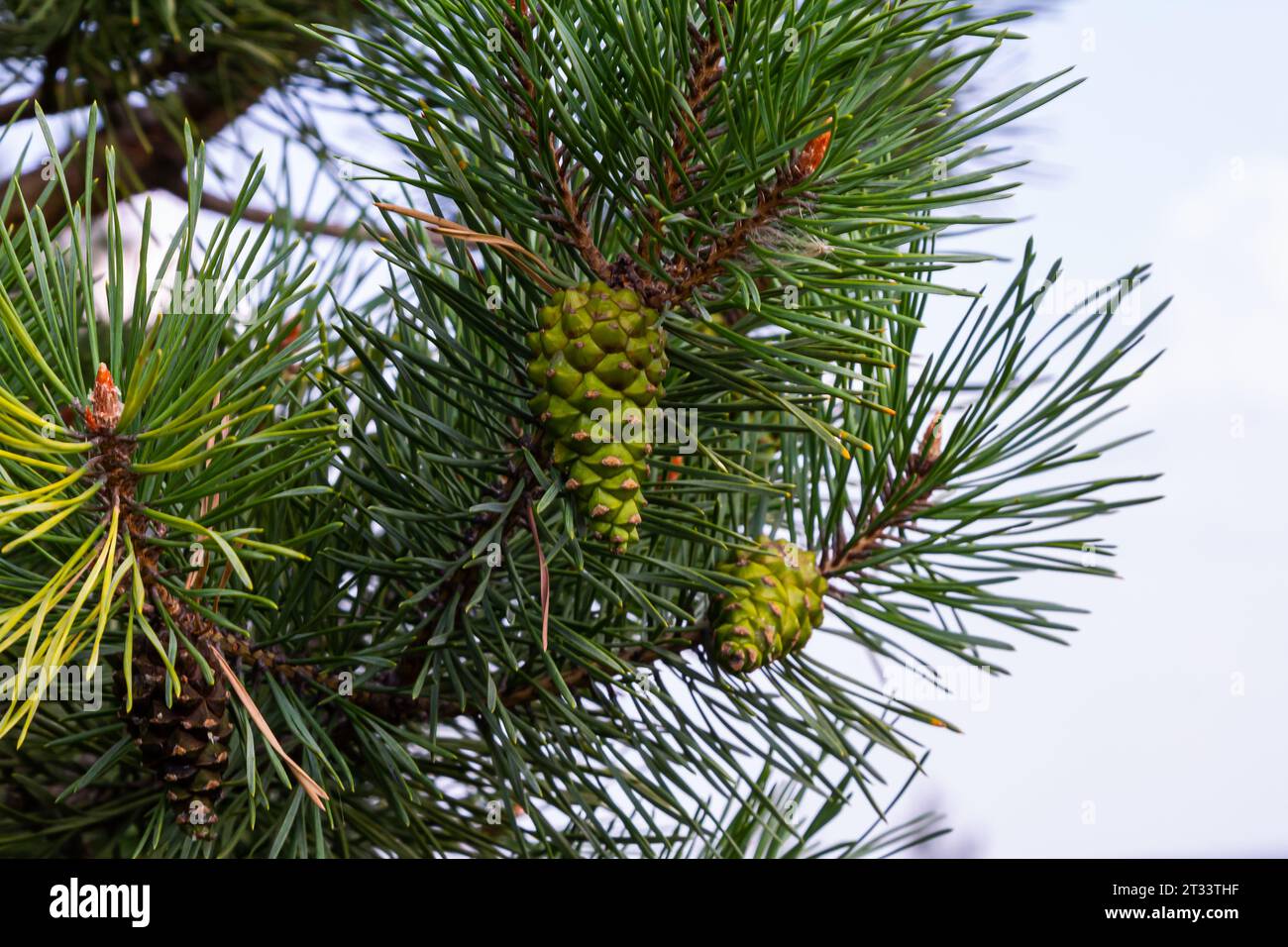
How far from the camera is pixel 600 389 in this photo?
0.87 feet

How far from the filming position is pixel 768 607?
0.33m

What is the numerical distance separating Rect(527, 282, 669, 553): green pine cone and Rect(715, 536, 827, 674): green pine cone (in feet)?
0.20

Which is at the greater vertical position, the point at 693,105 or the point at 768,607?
the point at 693,105

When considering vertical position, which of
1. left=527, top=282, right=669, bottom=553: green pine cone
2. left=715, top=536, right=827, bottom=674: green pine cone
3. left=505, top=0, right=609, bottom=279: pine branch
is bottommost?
left=715, top=536, right=827, bottom=674: green pine cone

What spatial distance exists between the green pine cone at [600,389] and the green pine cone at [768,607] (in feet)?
0.20

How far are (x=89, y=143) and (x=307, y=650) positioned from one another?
6.3 inches

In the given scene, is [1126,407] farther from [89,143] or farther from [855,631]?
[89,143]

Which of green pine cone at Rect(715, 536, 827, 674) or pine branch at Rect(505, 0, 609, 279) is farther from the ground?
pine branch at Rect(505, 0, 609, 279)

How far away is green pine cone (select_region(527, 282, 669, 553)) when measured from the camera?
0.87 feet

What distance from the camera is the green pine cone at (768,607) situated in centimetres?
32

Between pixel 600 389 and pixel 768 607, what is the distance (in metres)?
0.09

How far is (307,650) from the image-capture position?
1.18 ft

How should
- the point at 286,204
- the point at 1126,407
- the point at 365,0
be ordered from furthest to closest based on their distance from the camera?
the point at 286,204 → the point at 1126,407 → the point at 365,0
